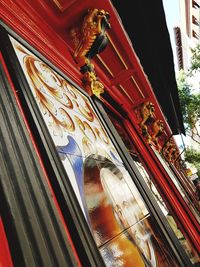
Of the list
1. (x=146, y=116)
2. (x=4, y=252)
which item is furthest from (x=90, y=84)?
(x=146, y=116)

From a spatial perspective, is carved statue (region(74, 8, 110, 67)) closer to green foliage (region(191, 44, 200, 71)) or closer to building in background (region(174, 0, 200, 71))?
green foliage (region(191, 44, 200, 71))

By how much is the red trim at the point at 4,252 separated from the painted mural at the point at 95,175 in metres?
0.41

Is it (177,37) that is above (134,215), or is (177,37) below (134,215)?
above

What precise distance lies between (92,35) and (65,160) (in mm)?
1194

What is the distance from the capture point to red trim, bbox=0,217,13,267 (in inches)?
22.1

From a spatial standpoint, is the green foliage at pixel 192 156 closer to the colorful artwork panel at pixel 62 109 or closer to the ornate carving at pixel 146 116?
the ornate carving at pixel 146 116

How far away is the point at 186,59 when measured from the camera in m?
34.6

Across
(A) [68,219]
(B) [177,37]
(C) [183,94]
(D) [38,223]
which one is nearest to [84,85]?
(A) [68,219]

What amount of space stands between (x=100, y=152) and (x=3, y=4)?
925 millimetres

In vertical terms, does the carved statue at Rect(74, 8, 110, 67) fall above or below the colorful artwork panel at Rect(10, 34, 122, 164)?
above

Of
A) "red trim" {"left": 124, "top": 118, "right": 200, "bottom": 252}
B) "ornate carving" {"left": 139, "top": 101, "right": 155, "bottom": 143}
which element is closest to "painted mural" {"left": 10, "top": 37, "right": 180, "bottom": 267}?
"red trim" {"left": 124, "top": 118, "right": 200, "bottom": 252}

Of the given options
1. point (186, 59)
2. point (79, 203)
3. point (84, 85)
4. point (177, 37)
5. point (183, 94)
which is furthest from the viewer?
point (186, 59)

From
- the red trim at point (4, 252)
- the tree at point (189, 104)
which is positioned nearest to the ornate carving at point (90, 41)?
the red trim at point (4, 252)

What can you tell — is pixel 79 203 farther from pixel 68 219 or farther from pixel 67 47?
pixel 67 47
